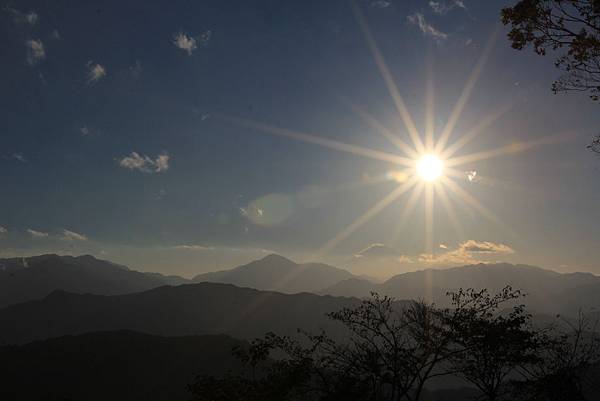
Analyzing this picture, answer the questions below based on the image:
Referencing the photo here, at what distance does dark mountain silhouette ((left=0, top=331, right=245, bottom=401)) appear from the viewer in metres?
93.7

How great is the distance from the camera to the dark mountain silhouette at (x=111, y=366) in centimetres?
9369

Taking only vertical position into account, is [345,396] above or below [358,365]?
below

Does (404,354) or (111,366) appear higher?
(404,354)

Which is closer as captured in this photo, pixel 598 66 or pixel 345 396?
pixel 598 66

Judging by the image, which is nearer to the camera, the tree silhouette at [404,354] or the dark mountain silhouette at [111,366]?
the tree silhouette at [404,354]

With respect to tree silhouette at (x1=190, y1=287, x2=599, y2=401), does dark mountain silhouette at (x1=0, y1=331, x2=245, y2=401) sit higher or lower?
lower

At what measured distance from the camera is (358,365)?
17797 mm

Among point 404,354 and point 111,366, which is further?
point 111,366

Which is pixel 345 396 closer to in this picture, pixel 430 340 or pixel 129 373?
pixel 430 340

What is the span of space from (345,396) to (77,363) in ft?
382

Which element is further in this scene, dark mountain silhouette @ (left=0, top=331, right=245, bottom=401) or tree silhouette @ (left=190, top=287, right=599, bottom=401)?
dark mountain silhouette @ (left=0, top=331, right=245, bottom=401)

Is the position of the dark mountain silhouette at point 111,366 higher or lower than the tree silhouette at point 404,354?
lower

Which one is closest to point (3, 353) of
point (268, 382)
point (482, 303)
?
point (268, 382)

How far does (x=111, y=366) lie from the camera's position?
344 feet
